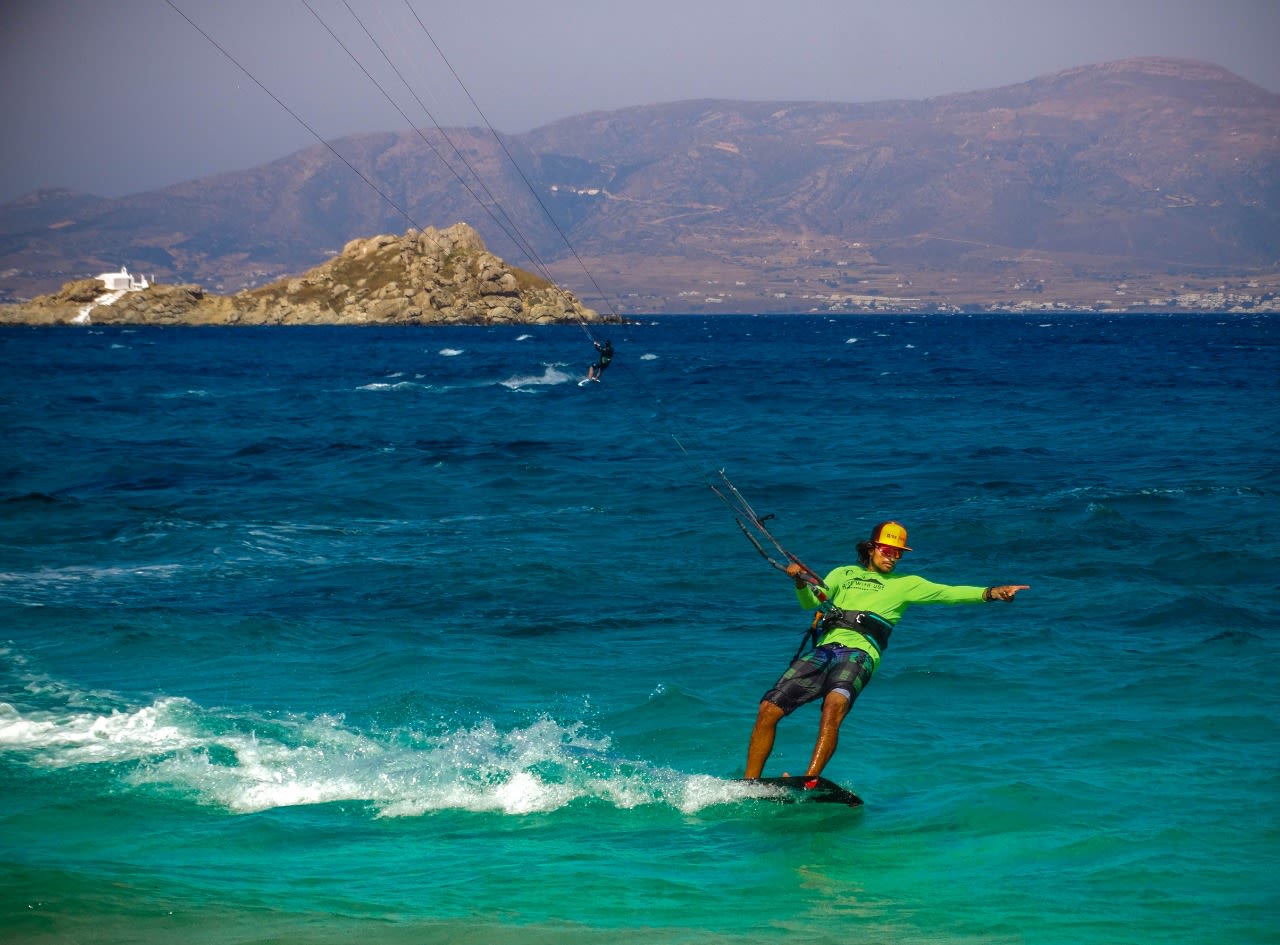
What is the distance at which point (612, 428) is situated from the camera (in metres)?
42.7

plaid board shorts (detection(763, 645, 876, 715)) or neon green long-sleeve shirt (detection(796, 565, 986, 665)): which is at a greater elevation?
neon green long-sleeve shirt (detection(796, 565, 986, 665))

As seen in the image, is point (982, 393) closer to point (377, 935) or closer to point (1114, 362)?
point (1114, 362)

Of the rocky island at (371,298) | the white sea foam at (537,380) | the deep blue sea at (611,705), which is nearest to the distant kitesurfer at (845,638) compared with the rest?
the deep blue sea at (611,705)

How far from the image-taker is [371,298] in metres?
178

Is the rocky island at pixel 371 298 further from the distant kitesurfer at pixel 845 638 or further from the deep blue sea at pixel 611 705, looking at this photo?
the distant kitesurfer at pixel 845 638

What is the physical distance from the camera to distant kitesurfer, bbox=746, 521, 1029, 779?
9.48m

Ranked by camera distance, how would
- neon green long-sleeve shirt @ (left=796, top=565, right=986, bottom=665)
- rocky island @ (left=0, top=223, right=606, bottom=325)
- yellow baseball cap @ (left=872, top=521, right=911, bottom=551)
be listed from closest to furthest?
1. neon green long-sleeve shirt @ (left=796, top=565, right=986, bottom=665)
2. yellow baseball cap @ (left=872, top=521, right=911, bottom=551)
3. rocky island @ (left=0, top=223, right=606, bottom=325)

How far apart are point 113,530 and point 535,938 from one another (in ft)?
59.2

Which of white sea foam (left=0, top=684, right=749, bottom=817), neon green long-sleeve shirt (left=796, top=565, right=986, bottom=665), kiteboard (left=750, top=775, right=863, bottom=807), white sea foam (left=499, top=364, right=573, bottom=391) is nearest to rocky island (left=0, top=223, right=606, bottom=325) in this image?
white sea foam (left=499, top=364, right=573, bottom=391)

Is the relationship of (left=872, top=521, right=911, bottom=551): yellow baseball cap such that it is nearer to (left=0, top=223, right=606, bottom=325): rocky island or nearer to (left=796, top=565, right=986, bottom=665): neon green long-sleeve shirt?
(left=796, top=565, right=986, bottom=665): neon green long-sleeve shirt

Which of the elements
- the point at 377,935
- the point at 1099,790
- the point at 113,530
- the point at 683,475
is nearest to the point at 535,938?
the point at 377,935

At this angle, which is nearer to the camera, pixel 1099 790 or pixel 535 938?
pixel 535 938

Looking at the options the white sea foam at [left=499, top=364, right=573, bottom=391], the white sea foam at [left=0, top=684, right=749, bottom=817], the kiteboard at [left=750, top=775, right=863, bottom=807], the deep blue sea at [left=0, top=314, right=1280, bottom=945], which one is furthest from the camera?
the white sea foam at [left=499, top=364, right=573, bottom=391]

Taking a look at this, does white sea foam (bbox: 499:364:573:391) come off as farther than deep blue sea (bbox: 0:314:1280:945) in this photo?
Yes
